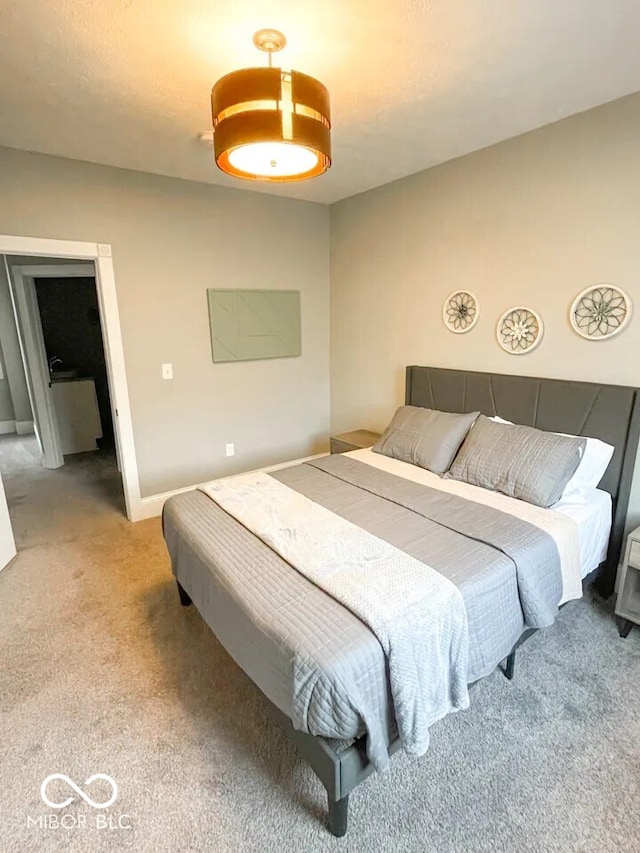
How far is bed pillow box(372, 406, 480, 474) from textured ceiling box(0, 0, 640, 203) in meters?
1.72

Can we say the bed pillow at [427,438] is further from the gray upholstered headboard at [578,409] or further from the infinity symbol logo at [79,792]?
the infinity symbol logo at [79,792]

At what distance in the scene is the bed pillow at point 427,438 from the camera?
2768mm

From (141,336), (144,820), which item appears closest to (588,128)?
(141,336)

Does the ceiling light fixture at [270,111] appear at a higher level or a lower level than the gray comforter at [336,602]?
higher

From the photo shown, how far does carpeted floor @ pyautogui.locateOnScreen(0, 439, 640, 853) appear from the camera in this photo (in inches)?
54.2

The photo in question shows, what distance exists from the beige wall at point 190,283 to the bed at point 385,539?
130cm

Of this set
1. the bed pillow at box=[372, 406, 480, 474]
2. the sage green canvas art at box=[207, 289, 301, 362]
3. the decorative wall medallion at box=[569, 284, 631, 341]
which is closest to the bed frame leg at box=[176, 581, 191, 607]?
the bed pillow at box=[372, 406, 480, 474]

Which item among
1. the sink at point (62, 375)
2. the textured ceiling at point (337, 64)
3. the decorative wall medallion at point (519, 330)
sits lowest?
the sink at point (62, 375)

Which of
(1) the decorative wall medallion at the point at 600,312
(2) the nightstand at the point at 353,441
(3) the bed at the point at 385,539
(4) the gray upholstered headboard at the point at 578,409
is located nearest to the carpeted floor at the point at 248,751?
(3) the bed at the point at 385,539

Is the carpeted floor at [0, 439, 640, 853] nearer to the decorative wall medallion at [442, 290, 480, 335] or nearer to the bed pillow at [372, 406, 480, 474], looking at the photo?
the bed pillow at [372, 406, 480, 474]

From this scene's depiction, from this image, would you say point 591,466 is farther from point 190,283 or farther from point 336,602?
point 190,283

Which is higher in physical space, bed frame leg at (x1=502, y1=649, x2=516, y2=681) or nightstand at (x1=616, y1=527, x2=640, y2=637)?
nightstand at (x1=616, y1=527, x2=640, y2=637)

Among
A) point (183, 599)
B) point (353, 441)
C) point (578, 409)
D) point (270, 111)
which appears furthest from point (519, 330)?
point (183, 599)

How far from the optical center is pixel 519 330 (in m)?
2.81
